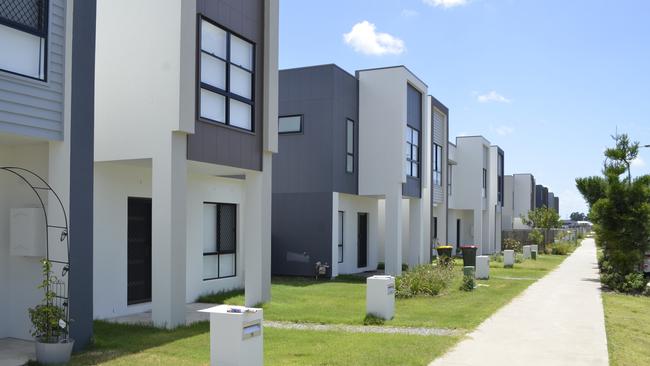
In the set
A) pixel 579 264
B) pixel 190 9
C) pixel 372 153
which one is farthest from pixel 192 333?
pixel 579 264

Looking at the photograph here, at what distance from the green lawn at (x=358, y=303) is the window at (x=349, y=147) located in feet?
14.2

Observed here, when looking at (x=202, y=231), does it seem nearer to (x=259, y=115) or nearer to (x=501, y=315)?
(x=259, y=115)

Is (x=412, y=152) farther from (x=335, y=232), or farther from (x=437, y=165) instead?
(x=437, y=165)

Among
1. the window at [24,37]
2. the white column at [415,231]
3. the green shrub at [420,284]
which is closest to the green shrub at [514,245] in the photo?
the white column at [415,231]

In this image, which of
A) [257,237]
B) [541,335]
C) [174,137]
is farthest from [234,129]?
[541,335]

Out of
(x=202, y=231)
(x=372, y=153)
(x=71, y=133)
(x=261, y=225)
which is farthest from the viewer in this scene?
(x=372, y=153)

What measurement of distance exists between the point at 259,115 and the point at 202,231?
3311 mm

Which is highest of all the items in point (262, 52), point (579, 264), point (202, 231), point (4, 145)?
point (262, 52)

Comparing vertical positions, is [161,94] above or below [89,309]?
above

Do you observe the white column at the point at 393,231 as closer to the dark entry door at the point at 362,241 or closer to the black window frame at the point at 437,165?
the dark entry door at the point at 362,241

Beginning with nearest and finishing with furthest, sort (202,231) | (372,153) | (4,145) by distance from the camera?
(4,145), (202,231), (372,153)

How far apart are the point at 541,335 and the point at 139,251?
27.1 feet

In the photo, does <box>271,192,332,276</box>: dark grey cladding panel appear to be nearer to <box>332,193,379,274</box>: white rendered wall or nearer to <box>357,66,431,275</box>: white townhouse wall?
<box>332,193,379,274</box>: white rendered wall

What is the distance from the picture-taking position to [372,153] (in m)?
22.5
